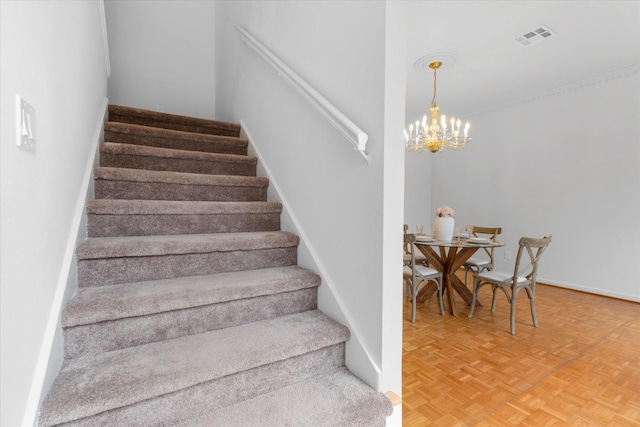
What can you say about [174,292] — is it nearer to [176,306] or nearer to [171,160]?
[176,306]

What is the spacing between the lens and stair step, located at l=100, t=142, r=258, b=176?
2.00 metres

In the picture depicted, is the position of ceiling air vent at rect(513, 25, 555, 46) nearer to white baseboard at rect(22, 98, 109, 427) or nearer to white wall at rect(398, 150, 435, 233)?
white wall at rect(398, 150, 435, 233)

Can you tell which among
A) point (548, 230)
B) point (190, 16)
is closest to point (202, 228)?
point (190, 16)

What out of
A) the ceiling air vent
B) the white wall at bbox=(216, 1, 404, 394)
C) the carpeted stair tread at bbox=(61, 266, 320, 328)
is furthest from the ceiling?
the carpeted stair tread at bbox=(61, 266, 320, 328)

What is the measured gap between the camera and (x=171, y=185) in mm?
1962

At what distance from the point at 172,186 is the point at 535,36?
11.6 feet

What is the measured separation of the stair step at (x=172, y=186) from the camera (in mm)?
1794

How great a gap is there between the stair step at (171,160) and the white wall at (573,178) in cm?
423

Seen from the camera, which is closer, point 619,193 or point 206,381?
point 206,381

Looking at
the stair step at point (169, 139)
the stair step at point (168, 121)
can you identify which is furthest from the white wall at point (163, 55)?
the stair step at point (169, 139)

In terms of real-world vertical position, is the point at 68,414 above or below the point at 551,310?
above

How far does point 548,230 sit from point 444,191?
6.14 ft

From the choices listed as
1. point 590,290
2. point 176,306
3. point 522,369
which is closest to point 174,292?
point 176,306

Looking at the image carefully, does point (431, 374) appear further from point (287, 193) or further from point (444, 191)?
point (444, 191)
